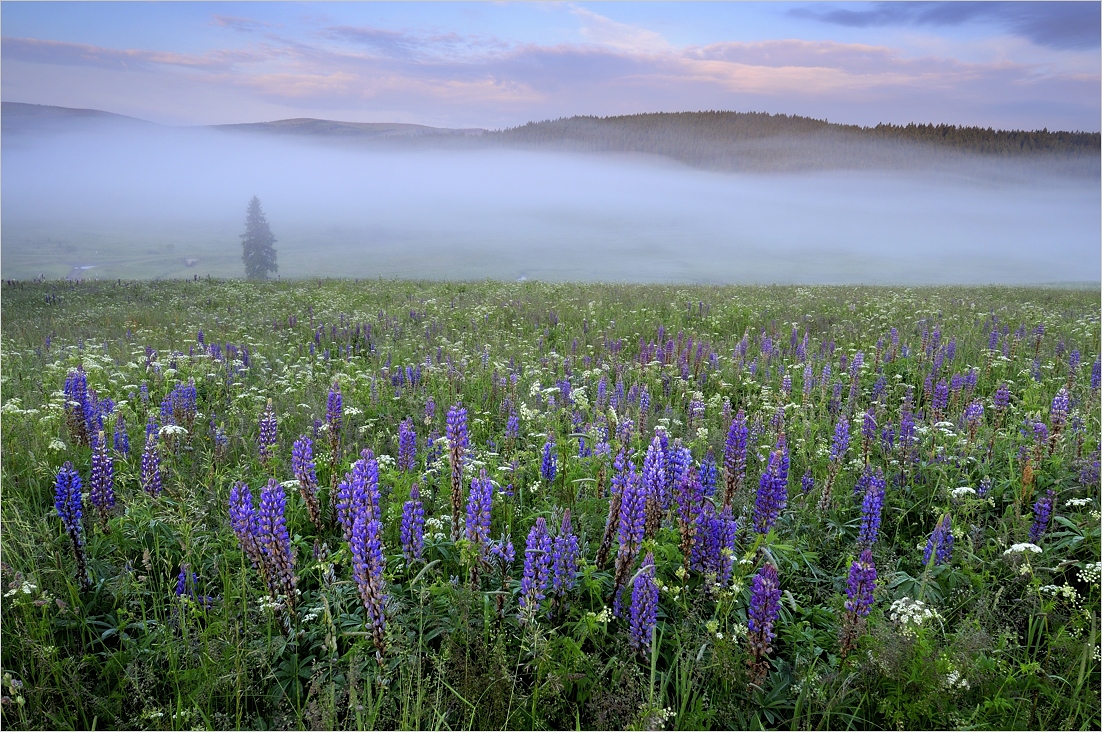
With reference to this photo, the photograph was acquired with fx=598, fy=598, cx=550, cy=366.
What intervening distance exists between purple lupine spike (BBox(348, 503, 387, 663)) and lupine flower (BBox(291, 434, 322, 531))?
1083mm

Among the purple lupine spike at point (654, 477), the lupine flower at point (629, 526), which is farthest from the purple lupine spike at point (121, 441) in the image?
the purple lupine spike at point (654, 477)

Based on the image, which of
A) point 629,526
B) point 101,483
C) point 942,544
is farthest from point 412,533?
point 942,544

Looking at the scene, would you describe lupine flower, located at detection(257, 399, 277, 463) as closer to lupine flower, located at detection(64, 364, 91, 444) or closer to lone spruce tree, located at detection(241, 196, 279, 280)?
lupine flower, located at detection(64, 364, 91, 444)

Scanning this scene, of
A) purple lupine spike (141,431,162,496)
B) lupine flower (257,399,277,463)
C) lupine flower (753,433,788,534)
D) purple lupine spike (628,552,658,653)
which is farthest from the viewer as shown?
lupine flower (257,399,277,463)

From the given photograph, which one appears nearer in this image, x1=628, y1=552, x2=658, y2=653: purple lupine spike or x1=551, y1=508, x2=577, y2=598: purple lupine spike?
x1=628, y1=552, x2=658, y2=653: purple lupine spike

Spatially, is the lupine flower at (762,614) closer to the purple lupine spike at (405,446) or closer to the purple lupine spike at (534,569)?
the purple lupine spike at (534,569)

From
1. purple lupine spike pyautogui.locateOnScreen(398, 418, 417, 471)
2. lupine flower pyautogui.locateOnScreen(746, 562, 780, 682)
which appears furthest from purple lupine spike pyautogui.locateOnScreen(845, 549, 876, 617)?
purple lupine spike pyautogui.locateOnScreen(398, 418, 417, 471)

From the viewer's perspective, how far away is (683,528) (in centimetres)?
328

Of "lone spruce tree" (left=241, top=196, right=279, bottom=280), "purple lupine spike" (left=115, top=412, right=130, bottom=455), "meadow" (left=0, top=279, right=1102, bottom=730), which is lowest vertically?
"meadow" (left=0, top=279, right=1102, bottom=730)

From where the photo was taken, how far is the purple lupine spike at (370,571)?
108 inches

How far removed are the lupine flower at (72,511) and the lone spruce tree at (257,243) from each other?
65.4 metres

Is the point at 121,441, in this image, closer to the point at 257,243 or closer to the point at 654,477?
the point at 654,477

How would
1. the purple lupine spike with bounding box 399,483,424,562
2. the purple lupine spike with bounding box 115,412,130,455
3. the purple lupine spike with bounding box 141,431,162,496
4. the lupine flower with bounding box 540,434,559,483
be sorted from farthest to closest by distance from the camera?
the purple lupine spike with bounding box 115,412,130,455
the lupine flower with bounding box 540,434,559,483
the purple lupine spike with bounding box 141,431,162,496
the purple lupine spike with bounding box 399,483,424,562

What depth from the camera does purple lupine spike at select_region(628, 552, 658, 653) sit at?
2.86 m
